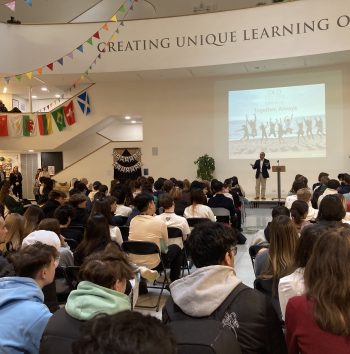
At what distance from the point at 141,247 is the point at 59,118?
436 inches

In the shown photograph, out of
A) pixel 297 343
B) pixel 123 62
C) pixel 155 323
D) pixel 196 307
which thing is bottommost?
pixel 297 343

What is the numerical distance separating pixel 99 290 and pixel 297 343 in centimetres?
82

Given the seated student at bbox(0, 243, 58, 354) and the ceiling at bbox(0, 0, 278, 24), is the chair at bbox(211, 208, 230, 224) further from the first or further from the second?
the ceiling at bbox(0, 0, 278, 24)

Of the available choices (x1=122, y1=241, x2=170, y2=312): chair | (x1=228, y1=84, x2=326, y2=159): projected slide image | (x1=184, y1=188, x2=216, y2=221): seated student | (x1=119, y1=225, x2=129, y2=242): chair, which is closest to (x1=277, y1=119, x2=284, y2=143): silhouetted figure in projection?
(x1=228, y1=84, x2=326, y2=159): projected slide image

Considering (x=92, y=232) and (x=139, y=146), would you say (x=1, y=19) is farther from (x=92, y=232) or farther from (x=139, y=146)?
(x=92, y=232)

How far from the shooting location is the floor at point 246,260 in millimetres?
4320

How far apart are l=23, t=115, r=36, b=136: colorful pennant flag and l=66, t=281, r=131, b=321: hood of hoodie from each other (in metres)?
13.4

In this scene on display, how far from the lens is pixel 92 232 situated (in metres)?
3.51

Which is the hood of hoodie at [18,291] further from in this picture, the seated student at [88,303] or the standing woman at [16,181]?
the standing woman at [16,181]

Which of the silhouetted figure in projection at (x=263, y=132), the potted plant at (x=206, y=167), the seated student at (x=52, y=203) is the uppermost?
the silhouetted figure in projection at (x=263, y=132)

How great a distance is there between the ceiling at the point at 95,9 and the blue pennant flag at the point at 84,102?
3.09 meters

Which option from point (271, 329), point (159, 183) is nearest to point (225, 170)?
point (159, 183)

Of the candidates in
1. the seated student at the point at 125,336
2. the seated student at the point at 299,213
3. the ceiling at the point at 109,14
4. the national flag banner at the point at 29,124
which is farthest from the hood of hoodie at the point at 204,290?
the national flag banner at the point at 29,124

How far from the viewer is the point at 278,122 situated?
12.4 meters
